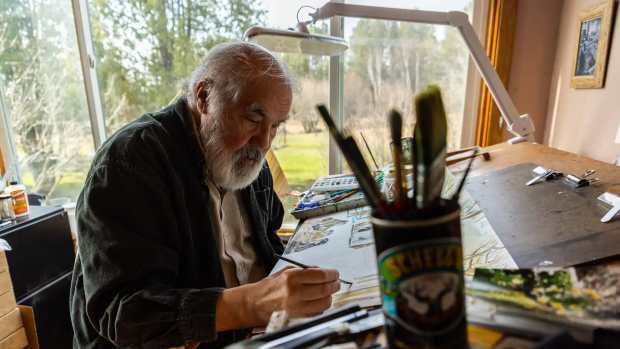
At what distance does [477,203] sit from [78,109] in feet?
7.58

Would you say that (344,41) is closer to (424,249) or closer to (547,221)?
(547,221)

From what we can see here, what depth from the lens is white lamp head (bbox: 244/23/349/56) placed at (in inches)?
35.9

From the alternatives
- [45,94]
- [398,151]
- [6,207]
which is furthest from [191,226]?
[45,94]

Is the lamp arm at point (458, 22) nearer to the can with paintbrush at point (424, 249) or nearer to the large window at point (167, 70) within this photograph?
the large window at point (167, 70)

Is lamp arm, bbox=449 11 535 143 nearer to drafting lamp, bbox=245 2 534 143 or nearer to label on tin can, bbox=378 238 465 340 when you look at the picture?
drafting lamp, bbox=245 2 534 143

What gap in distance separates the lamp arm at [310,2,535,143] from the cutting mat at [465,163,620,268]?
0.29m

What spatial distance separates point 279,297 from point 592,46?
4.68 feet

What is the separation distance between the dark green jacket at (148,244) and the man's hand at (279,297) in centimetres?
3

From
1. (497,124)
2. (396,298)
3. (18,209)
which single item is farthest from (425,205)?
(18,209)

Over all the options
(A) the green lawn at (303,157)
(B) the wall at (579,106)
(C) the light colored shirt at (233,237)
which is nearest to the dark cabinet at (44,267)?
(C) the light colored shirt at (233,237)

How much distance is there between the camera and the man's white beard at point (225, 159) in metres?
0.91

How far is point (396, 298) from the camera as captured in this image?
28 centimetres

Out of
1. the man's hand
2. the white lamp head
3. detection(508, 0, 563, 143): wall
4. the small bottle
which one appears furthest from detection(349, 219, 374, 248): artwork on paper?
the small bottle

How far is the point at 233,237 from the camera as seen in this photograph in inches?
41.4
